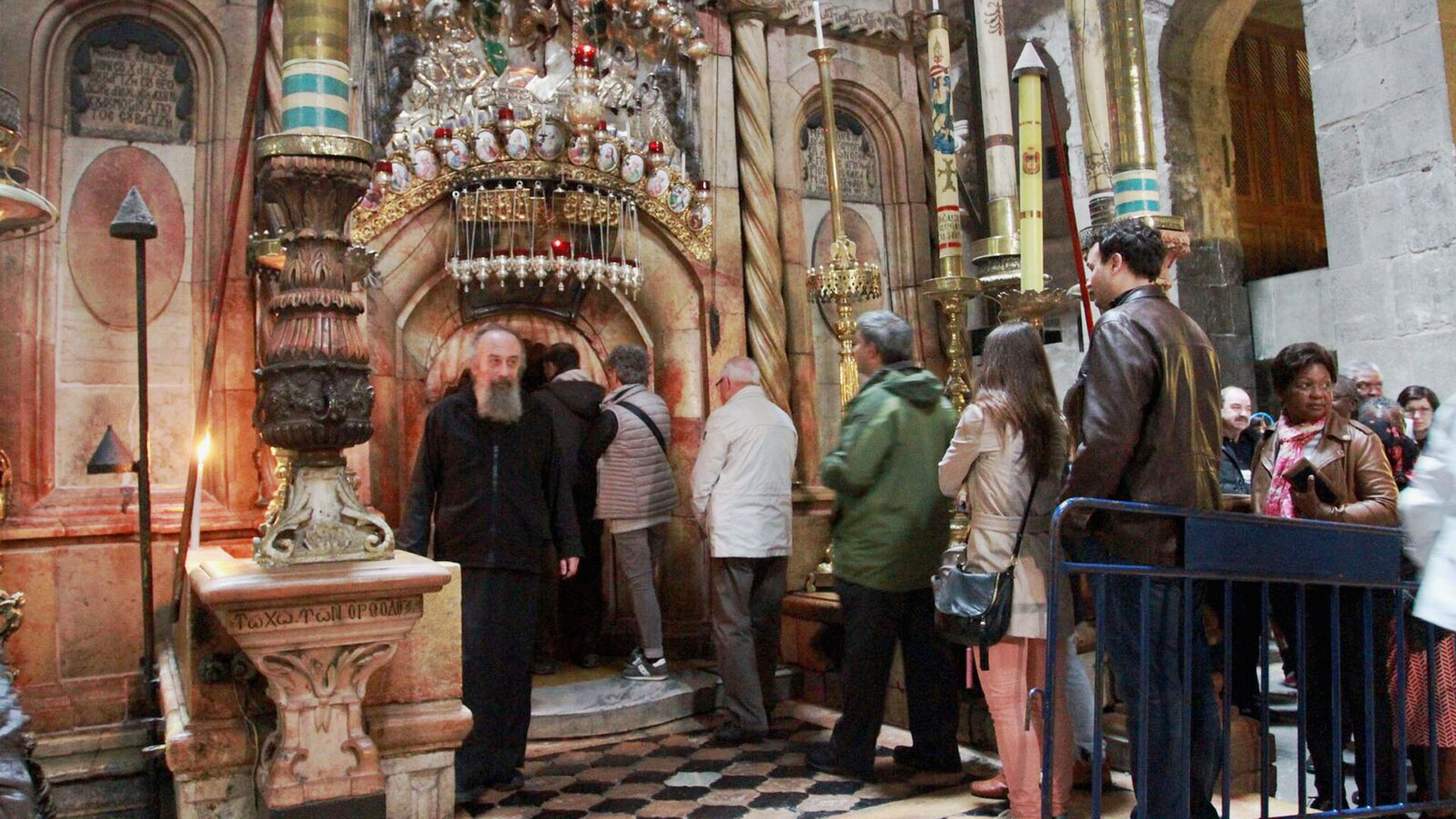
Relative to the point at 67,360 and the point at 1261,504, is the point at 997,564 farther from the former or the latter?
the point at 67,360

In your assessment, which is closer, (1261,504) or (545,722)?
(1261,504)

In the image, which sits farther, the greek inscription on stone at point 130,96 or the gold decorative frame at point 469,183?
the gold decorative frame at point 469,183

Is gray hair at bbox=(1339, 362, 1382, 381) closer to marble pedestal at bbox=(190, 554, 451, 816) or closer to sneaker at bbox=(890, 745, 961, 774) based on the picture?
sneaker at bbox=(890, 745, 961, 774)

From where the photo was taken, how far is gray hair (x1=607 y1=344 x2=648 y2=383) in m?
5.25

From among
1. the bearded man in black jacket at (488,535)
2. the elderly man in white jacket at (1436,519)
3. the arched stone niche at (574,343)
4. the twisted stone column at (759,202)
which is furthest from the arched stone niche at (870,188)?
the elderly man in white jacket at (1436,519)

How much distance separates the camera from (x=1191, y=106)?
7.24 m

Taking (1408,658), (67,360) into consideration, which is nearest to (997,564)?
(1408,658)

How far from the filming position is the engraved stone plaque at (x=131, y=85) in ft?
16.2

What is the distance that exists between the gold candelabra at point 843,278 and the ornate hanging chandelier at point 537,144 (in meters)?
0.75

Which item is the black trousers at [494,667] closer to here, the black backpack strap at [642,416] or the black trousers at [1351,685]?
the black backpack strap at [642,416]

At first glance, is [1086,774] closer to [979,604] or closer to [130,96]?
[979,604]

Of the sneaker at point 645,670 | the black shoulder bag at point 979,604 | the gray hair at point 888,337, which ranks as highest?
the gray hair at point 888,337

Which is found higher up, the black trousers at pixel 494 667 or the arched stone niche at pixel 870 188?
the arched stone niche at pixel 870 188

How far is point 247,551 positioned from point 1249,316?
6.30 metres
